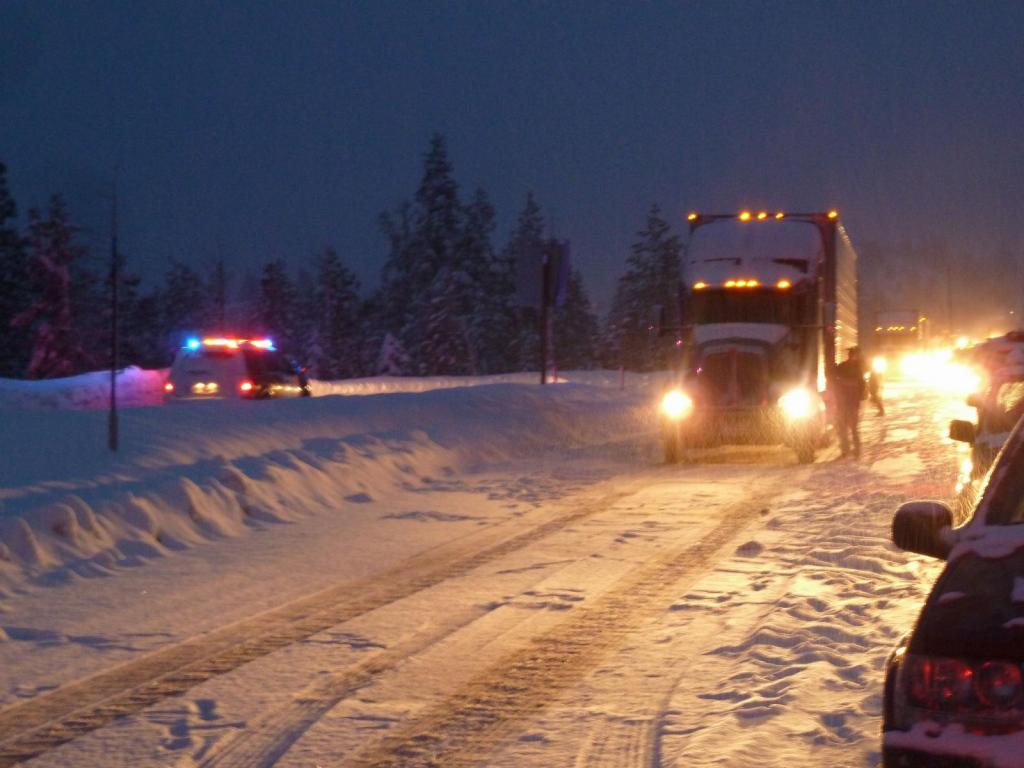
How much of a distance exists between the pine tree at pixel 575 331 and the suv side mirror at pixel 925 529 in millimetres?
99582

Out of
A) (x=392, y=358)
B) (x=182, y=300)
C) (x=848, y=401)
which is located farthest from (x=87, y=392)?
(x=182, y=300)

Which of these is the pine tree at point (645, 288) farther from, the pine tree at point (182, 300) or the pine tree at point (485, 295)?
the pine tree at point (182, 300)

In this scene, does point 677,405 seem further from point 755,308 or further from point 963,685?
point 963,685

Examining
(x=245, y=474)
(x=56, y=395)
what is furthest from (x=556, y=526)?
(x=56, y=395)

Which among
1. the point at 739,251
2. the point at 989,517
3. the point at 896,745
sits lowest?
the point at 896,745

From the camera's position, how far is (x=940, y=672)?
134 inches

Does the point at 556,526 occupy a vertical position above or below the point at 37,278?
below

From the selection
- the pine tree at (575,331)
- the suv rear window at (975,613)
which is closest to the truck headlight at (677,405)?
the suv rear window at (975,613)

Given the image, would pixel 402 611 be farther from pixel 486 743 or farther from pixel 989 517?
pixel 989 517

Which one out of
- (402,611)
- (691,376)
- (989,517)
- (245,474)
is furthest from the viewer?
(691,376)

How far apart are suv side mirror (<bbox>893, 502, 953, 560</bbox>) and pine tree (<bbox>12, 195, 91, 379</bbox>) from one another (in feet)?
232

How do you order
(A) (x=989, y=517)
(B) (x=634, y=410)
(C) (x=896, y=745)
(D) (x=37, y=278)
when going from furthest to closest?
(D) (x=37, y=278) → (B) (x=634, y=410) → (A) (x=989, y=517) → (C) (x=896, y=745)

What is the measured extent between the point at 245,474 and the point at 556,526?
150 inches

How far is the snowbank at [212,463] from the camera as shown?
38.2 feet
